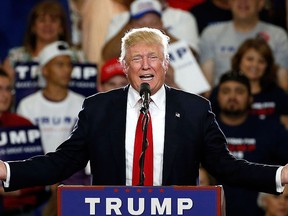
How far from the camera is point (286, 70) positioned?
23.0 ft

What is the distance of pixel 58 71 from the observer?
7.01m

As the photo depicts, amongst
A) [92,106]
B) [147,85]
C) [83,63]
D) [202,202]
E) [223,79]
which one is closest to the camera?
[202,202]

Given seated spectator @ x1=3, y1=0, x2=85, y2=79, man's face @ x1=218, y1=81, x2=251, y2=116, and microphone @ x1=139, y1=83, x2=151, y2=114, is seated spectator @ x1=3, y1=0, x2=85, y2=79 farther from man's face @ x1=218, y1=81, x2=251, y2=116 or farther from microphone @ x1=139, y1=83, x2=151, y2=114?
microphone @ x1=139, y1=83, x2=151, y2=114

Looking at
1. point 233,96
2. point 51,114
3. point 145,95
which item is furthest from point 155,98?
point 51,114

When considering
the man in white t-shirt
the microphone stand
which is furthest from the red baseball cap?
the microphone stand

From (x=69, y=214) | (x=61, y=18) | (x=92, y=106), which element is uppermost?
(x=61, y=18)

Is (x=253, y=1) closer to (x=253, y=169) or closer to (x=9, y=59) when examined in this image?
(x=9, y=59)

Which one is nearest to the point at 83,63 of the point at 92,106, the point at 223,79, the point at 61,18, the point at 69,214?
the point at 61,18

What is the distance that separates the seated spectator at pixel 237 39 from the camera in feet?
23.0

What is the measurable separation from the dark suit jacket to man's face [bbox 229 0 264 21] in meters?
3.36

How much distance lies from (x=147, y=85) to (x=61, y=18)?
3.85 metres

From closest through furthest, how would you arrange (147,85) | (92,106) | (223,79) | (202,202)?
(202,202) < (147,85) < (92,106) < (223,79)

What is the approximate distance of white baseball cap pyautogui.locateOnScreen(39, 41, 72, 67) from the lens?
7023mm

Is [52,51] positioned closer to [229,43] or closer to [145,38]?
[229,43]
